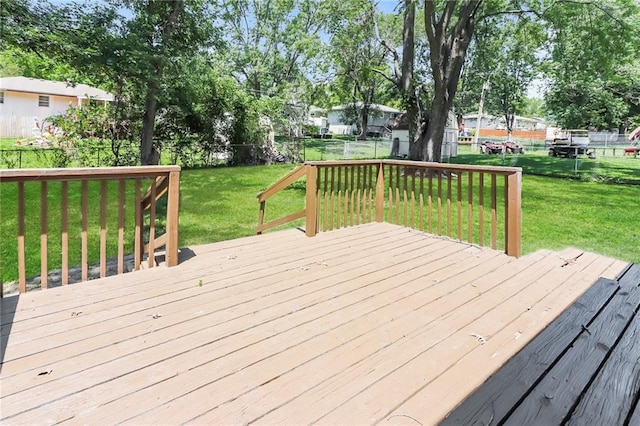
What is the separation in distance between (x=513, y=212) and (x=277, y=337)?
2707 millimetres

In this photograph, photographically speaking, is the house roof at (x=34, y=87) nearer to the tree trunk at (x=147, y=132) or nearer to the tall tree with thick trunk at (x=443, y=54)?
the tree trunk at (x=147, y=132)

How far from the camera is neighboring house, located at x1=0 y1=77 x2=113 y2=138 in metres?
17.2

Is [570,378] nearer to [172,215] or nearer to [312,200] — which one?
[172,215]

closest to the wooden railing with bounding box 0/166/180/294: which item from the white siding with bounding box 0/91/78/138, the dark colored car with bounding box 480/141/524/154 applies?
the white siding with bounding box 0/91/78/138

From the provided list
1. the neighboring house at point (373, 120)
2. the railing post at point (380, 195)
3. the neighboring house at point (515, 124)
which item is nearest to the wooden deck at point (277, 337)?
the railing post at point (380, 195)

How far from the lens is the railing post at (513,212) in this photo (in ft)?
11.9

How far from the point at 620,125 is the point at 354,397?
36108mm

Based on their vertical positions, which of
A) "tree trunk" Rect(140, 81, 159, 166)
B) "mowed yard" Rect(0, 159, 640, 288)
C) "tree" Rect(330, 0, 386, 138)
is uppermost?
"tree" Rect(330, 0, 386, 138)

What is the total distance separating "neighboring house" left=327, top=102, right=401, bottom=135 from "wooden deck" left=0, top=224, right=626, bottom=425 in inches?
970

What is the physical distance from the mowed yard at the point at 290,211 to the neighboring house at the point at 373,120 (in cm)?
1833

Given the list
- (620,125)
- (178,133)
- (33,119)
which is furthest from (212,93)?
(620,125)

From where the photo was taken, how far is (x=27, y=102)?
67.4 feet

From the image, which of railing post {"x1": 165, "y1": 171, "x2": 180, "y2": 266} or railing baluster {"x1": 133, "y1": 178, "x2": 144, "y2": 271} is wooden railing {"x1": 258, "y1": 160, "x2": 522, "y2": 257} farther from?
railing baluster {"x1": 133, "y1": 178, "x2": 144, "y2": 271}

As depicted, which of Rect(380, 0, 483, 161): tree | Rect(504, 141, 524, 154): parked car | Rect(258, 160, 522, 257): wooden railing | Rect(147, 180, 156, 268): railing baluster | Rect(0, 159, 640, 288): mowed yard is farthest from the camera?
Rect(504, 141, 524, 154): parked car
